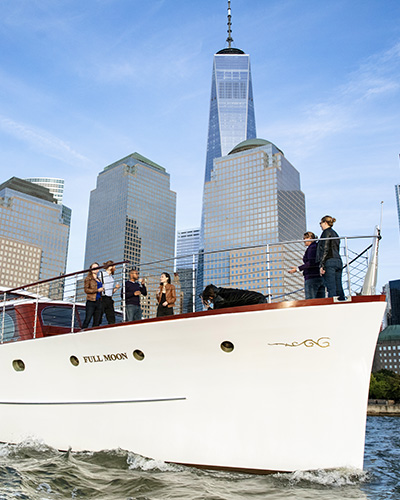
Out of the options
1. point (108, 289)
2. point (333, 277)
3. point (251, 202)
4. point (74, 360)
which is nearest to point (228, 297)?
point (333, 277)

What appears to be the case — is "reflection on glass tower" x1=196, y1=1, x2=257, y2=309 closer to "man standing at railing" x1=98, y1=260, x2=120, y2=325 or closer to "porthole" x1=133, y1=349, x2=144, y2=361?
"man standing at railing" x1=98, y1=260, x2=120, y2=325

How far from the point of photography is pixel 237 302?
20.9 feet

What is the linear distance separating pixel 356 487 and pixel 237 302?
272 cm

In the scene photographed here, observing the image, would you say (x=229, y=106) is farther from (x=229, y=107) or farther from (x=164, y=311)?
(x=164, y=311)

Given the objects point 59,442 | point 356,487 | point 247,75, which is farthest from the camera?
point 247,75

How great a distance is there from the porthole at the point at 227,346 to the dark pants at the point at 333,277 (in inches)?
57.1

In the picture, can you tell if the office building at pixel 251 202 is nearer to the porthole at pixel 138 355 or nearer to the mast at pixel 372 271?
the mast at pixel 372 271


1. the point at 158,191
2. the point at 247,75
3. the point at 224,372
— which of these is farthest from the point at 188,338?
the point at 247,75

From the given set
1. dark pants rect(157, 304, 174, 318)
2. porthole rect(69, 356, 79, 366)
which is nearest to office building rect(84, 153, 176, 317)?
porthole rect(69, 356, 79, 366)

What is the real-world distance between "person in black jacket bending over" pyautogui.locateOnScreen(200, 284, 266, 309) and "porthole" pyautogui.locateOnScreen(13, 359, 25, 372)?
343 cm

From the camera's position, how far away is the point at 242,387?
6.06 metres

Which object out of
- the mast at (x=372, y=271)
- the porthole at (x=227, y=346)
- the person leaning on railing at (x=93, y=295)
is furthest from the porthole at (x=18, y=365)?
the mast at (x=372, y=271)

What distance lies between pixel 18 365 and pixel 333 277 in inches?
208

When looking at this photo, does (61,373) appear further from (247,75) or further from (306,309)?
(247,75)
